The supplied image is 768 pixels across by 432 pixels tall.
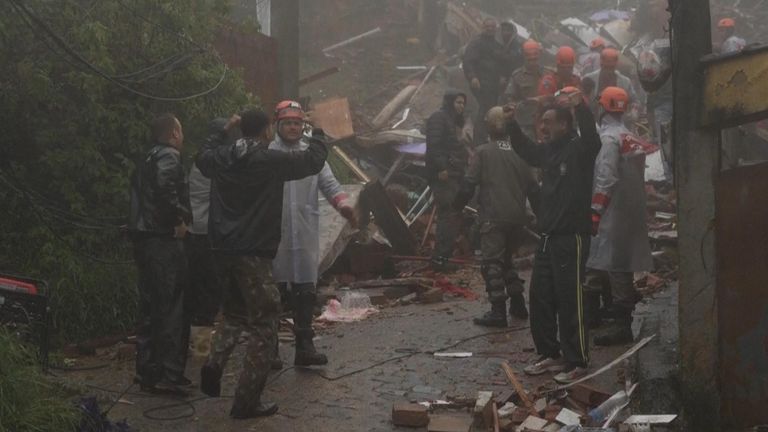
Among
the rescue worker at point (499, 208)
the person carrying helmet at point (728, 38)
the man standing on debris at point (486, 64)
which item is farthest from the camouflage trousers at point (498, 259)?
the person carrying helmet at point (728, 38)

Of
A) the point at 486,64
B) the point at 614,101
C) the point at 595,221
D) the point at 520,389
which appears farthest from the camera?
the point at 486,64

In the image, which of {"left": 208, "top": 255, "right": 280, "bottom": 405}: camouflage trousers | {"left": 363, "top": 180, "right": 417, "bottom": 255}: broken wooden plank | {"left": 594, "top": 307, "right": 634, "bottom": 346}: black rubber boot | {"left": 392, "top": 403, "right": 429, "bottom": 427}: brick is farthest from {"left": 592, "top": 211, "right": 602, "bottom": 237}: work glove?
{"left": 363, "top": 180, "right": 417, "bottom": 255}: broken wooden plank

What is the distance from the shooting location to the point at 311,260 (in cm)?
862

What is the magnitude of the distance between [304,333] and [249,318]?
1558 millimetres

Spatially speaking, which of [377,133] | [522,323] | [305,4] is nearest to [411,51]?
[305,4]

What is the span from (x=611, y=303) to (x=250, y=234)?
4244 millimetres

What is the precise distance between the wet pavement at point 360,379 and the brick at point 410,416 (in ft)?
0.24

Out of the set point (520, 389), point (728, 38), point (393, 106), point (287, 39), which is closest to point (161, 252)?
point (520, 389)

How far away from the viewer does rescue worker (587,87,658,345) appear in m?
8.95

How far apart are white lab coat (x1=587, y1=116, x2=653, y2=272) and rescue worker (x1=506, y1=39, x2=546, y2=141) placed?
6.88m

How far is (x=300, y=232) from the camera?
340 inches

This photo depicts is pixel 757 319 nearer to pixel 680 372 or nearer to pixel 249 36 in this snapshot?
pixel 680 372

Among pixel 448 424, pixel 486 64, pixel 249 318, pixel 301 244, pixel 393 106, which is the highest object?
pixel 486 64

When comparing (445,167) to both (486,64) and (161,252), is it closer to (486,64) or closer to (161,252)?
(486,64)
